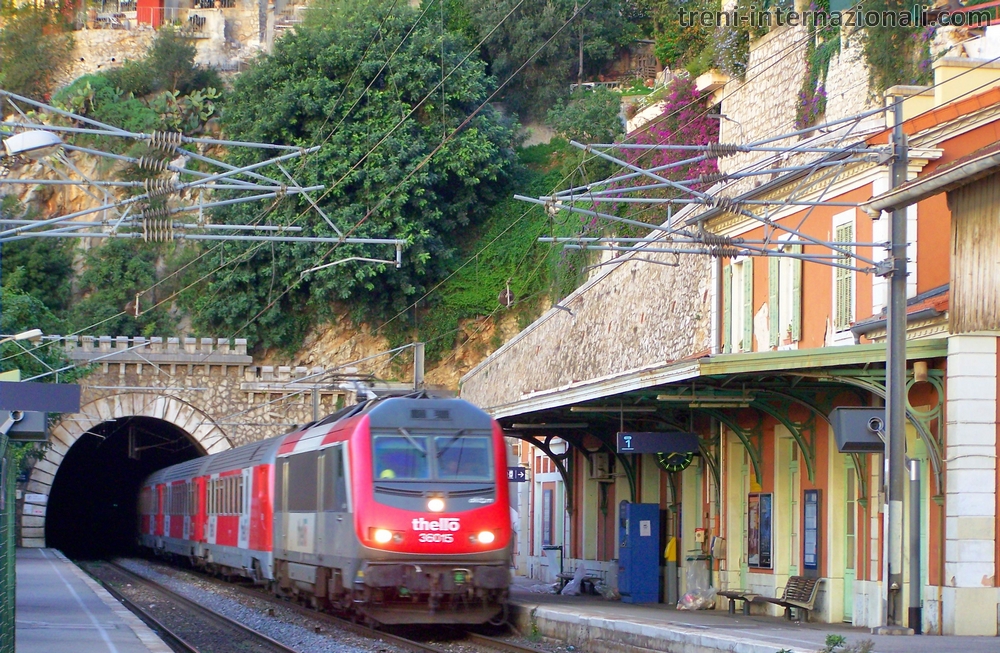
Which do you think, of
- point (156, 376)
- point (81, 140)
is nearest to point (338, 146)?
point (156, 376)

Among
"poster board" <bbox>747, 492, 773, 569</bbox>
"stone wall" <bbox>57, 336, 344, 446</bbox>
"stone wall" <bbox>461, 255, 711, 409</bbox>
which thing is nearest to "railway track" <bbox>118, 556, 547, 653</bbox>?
"poster board" <bbox>747, 492, 773, 569</bbox>

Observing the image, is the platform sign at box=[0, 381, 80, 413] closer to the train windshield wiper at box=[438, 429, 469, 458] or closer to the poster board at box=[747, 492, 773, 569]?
the train windshield wiper at box=[438, 429, 469, 458]

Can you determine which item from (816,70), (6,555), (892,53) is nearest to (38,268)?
(816,70)

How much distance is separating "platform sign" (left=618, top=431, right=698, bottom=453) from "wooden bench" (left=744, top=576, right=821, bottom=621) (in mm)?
2351

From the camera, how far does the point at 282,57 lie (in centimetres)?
4738

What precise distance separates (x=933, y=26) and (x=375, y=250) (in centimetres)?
2457

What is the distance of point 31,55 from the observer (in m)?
58.6

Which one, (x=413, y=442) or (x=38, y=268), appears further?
(x=38, y=268)

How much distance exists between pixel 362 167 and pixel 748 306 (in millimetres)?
24458

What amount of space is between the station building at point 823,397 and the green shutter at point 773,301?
45mm

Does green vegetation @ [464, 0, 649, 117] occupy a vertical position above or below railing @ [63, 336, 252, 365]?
above

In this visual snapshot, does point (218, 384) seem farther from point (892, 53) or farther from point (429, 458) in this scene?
point (429, 458)

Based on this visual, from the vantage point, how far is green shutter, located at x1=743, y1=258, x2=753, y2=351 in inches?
843

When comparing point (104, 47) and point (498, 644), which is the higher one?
point (104, 47)
